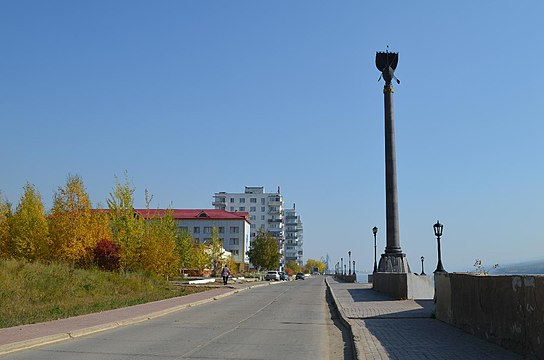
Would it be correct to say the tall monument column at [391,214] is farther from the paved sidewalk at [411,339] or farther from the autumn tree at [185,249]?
the autumn tree at [185,249]

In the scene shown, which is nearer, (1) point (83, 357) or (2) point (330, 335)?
(1) point (83, 357)

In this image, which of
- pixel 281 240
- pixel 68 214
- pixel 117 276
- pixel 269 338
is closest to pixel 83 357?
pixel 269 338

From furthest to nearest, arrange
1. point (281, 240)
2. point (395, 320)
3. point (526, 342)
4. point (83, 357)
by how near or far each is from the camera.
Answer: point (281, 240) < point (395, 320) < point (83, 357) < point (526, 342)

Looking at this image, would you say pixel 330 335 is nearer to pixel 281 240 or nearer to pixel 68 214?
pixel 68 214

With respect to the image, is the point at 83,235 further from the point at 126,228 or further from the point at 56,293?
the point at 56,293

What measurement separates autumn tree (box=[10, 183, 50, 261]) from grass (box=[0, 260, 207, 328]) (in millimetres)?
12134

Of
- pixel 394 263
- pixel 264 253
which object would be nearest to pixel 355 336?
pixel 394 263

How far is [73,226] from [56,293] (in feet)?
61.2

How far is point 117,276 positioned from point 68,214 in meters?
12.7

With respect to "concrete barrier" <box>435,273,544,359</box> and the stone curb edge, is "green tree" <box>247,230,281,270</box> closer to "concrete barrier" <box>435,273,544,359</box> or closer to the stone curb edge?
the stone curb edge

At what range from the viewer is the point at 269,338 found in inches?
552

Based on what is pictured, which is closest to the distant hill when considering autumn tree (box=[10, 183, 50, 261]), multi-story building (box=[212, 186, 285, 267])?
autumn tree (box=[10, 183, 50, 261])

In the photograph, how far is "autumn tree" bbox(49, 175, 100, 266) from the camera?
40188mm

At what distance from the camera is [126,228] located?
43.5 metres
